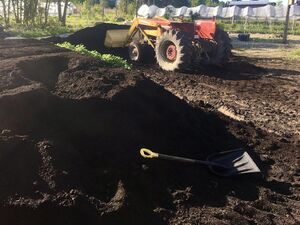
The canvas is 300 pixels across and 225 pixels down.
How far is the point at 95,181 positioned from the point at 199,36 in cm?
941

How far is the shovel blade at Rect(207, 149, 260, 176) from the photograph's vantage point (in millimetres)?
5355

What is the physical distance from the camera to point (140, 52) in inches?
536

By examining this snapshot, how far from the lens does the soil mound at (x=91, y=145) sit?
398cm

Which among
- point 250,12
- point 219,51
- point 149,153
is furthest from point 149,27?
point 250,12

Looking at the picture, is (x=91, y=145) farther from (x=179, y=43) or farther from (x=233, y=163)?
(x=179, y=43)

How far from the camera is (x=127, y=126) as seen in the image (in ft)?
17.9

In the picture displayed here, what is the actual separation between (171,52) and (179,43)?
0.71 m

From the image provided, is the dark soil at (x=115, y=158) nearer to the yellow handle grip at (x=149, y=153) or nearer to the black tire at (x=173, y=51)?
the yellow handle grip at (x=149, y=153)

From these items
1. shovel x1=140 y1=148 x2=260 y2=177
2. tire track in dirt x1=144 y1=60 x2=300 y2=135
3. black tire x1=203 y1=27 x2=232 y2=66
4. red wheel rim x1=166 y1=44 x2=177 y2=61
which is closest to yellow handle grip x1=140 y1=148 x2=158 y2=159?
shovel x1=140 y1=148 x2=260 y2=177

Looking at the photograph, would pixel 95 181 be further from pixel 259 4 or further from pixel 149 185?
pixel 259 4

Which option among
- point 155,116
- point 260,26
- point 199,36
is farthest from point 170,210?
point 260,26

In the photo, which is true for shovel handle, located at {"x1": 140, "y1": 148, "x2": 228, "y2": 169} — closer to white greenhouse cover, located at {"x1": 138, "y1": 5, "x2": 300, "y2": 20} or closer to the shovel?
the shovel

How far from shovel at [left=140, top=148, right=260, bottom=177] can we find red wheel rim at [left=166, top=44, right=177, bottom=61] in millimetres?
6940

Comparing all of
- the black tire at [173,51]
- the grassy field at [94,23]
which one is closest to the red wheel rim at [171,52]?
the black tire at [173,51]
